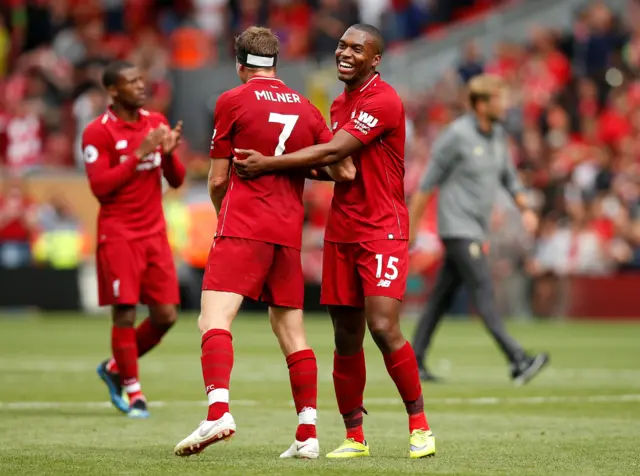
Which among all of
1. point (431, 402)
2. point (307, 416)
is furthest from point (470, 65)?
point (307, 416)

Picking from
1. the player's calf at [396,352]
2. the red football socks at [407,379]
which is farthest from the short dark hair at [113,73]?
the red football socks at [407,379]

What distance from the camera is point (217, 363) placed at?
7906mm

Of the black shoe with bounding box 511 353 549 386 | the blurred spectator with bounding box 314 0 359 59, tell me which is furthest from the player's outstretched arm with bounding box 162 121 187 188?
the blurred spectator with bounding box 314 0 359 59

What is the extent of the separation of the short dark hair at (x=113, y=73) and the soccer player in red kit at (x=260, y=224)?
9.10 ft

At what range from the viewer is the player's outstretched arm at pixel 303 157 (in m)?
8.02

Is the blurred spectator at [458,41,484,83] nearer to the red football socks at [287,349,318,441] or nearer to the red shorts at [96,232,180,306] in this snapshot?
the red shorts at [96,232,180,306]

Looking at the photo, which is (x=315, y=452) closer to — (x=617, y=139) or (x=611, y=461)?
(x=611, y=461)

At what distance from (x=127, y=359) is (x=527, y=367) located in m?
3.86

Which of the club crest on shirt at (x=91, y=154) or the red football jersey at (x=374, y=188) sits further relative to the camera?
the club crest on shirt at (x=91, y=154)

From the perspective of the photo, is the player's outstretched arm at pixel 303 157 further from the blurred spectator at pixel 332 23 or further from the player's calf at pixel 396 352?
the blurred spectator at pixel 332 23

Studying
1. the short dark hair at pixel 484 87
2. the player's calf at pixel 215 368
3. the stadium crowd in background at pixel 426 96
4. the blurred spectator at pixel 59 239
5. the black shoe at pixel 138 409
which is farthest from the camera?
the blurred spectator at pixel 59 239

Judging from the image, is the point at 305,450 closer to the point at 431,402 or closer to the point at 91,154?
the point at 431,402

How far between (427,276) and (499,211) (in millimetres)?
1887

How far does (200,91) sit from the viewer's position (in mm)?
30422
